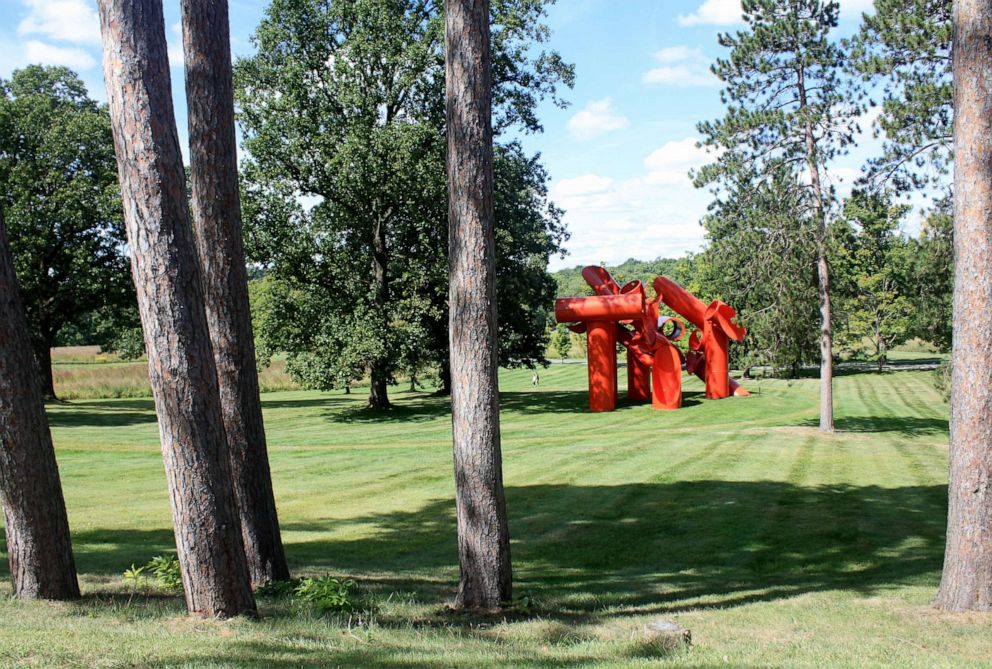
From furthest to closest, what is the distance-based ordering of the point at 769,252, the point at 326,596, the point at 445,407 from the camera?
the point at 445,407, the point at 769,252, the point at 326,596

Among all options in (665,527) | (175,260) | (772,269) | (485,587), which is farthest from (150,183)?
(772,269)

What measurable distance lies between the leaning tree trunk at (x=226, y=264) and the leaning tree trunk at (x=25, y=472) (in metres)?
1.39

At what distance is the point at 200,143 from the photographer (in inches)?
275

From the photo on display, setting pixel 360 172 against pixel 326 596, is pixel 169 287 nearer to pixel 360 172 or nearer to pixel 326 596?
pixel 326 596

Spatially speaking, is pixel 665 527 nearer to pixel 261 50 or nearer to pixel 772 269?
pixel 772 269

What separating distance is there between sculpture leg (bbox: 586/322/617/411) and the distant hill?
37.4 m

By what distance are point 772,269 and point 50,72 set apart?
31.5 meters

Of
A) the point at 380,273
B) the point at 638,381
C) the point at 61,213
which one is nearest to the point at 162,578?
the point at 380,273

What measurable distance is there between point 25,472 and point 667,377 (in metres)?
23.2

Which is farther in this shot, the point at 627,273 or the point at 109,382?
the point at 627,273

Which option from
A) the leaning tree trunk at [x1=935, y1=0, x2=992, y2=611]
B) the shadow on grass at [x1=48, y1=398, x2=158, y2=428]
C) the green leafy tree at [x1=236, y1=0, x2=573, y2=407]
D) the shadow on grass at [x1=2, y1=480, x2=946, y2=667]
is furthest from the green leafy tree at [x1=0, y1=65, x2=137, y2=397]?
the leaning tree trunk at [x1=935, y1=0, x2=992, y2=611]

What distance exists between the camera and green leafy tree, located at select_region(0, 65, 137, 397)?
98.3 ft

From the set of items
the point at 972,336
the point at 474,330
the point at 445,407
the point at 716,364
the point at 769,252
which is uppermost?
the point at 769,252

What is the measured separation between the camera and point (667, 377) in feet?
89.9
